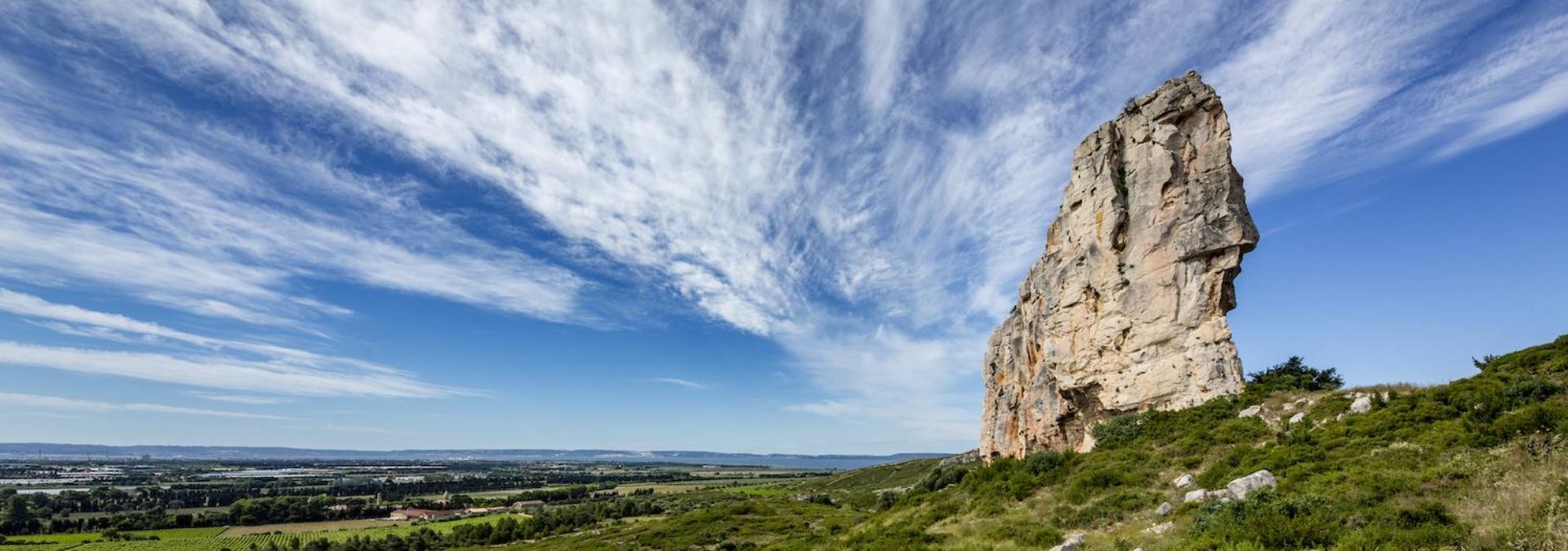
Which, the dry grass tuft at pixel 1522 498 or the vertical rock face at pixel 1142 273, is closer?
the dry grass tuft at pixel 1522 498

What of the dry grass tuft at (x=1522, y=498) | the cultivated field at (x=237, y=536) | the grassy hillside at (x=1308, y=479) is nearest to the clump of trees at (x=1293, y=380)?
the grassy hillside at (x=1308, y=479)

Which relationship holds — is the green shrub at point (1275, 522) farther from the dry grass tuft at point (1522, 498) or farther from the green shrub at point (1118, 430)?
A: the green shrub at point (1118, 430)

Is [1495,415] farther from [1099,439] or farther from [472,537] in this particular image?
[472,537]

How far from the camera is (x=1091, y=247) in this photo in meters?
32.8

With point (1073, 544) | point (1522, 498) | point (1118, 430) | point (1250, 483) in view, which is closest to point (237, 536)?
point (1118, 430)

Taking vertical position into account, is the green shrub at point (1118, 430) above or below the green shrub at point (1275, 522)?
above

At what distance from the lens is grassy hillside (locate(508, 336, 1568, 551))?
10727 millimetres

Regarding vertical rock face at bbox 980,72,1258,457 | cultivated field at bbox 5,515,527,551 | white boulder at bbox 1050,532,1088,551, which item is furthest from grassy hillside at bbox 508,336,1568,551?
cultivated field at bbox 5,515,527,551

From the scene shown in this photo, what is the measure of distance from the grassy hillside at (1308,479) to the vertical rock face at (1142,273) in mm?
2498

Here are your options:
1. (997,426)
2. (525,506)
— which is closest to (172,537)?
(525,506)

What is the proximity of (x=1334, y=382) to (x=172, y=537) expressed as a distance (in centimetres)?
15535

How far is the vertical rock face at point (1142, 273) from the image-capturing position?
27.5 metres

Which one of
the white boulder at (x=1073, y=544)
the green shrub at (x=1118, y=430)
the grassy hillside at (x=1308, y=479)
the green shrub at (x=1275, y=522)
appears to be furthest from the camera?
the green shrub at (x=1118, y=430)

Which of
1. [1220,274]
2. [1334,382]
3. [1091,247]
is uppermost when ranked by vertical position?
[1091,247]
